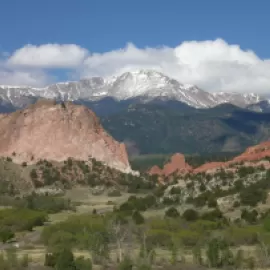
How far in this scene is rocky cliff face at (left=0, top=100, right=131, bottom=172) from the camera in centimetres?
14500

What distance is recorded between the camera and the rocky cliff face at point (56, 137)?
14500 centimetres

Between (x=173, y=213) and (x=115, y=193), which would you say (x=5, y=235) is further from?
(x=115, y=193)

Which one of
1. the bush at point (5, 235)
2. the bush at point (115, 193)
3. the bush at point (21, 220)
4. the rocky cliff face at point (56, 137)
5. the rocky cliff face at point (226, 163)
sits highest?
the rocky cliff face at point (56, 137)

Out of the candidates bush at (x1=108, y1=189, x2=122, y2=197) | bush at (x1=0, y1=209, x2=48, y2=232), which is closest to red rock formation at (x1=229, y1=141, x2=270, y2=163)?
bush at (x1=108, y1=189, x2=122, y2=197)

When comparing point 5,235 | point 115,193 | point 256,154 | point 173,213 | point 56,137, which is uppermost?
point 56,137

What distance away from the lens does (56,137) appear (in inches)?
5768

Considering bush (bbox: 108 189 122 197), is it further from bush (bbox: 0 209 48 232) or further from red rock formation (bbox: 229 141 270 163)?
bush (bbox: 0 209 48 232)

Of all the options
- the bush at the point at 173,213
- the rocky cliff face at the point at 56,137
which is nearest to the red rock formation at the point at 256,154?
the rocky cliff face at the point at 56,137

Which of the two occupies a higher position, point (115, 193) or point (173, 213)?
point (115, 193)

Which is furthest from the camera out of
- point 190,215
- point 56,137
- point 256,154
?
point 256,154

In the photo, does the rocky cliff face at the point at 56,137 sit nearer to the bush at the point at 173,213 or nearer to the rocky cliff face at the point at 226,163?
the rocky cliff face at the point at 226,163

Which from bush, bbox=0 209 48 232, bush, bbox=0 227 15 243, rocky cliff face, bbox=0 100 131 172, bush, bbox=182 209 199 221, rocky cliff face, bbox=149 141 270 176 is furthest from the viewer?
rocky cliff face, bbox=0 100 131 172

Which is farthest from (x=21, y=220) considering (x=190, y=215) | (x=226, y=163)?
(x=226, y=163)

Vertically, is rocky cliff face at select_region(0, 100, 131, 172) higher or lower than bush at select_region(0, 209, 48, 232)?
higher
